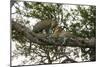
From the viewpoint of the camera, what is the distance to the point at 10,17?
2.26 metres

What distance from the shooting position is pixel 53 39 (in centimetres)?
244

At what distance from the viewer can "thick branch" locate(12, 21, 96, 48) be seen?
230 cm

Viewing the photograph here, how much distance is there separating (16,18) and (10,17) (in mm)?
72

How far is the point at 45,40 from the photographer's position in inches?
94.9

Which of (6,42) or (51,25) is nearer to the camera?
(6,42)

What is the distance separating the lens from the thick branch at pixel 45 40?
90.7 inches

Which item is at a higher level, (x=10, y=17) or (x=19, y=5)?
(x=19, y=5)

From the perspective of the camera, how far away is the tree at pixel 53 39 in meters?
2.31

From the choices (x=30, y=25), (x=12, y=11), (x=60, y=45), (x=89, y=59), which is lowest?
(x=89, y=59)

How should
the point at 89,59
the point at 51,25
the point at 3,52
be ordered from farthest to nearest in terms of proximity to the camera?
the point at 89,59 → the point at 51,25 → the point at 3,52

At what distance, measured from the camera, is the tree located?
7.58 ft

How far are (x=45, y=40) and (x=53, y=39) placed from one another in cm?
11

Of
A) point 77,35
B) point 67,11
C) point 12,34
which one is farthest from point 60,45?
point 12,34

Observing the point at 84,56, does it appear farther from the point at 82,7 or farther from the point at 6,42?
the point at 6,42
